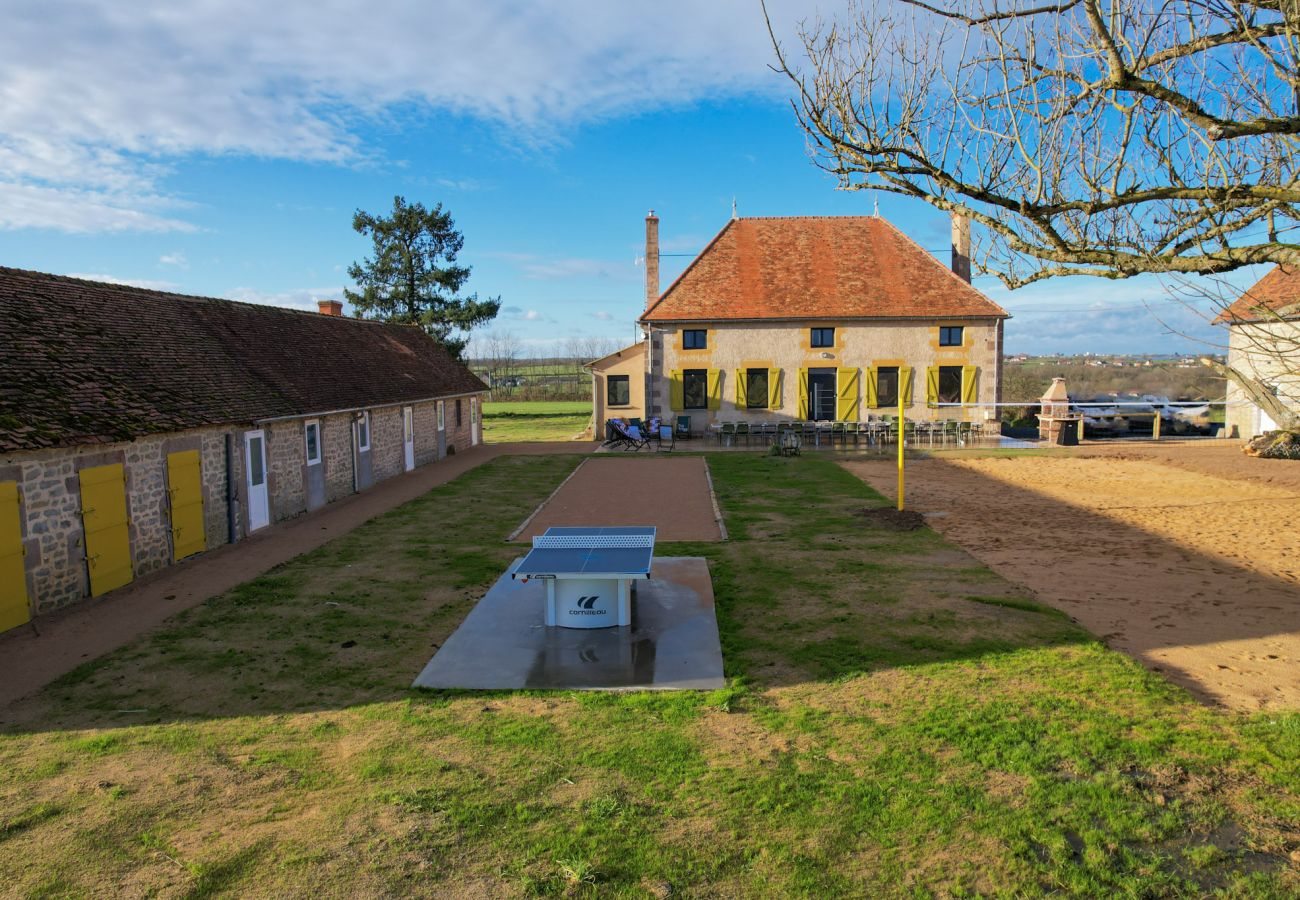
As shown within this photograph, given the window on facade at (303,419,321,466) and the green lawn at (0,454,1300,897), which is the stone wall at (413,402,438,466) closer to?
the window on facade at (303,419,321,466)

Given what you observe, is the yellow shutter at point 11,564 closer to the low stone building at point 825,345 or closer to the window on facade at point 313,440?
the window on facade at point 313,440

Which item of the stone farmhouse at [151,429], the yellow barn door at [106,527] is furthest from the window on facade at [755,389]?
the yellow barn door at [106,527]

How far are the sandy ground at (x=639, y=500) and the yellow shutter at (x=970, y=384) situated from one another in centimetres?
992

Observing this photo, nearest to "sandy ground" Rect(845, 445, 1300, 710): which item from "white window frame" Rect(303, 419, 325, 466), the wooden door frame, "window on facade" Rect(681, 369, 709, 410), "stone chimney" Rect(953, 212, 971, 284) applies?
"window on facade" Rect(681, 369, 709, 410)

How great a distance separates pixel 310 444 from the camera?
55.3 feet

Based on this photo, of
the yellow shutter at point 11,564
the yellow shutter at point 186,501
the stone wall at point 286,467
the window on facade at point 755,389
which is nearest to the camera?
the yellow shutter at point 11,564

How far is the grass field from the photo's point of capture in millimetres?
33906

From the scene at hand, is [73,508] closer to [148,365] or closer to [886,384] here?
[148,365]

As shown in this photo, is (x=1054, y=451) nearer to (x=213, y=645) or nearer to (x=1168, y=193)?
(x=1168, y=193)

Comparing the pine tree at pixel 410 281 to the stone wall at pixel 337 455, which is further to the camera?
the pine tree at pixel 410 281

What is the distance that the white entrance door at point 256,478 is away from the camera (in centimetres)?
1422

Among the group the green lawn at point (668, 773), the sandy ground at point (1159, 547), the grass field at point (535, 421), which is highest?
the grass field at point (535, 421)

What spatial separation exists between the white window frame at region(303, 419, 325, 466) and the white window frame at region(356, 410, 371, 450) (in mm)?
1853

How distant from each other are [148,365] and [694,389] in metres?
17.4
